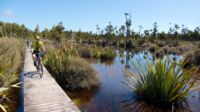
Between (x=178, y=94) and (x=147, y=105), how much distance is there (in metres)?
1.15

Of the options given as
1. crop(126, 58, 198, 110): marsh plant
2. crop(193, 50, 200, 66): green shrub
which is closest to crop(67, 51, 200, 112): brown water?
crop(126, 58, 198, 110): marsh plant

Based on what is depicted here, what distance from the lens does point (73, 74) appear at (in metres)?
8.94

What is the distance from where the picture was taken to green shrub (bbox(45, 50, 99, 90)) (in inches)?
344

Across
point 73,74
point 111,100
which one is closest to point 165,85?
point 111,100

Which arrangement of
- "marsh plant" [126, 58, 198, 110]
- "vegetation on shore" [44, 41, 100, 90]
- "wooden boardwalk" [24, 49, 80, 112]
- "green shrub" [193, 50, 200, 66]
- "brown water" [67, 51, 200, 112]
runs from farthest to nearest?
1. "green shrub" [193, 50, 200, 66]
2. "vegetation on shore" [44, 41, 100, 90]
3. "brown water" [67, 51, 200, 112]
4. "marsh plant" [126, 58, 198, 110]
5. "wooden boardwalk" [24, 49, 80, 112]

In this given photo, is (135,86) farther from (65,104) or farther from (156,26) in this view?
(156,26)

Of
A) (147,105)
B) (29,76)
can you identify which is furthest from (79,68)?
(147,105)

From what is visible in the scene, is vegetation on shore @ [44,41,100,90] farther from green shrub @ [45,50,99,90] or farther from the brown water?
the brown water

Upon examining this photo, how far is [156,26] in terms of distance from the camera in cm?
5306

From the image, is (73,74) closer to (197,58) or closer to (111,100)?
(111,100)

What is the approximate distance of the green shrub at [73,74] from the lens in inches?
344

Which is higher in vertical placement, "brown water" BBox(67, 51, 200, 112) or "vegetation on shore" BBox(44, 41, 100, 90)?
"vegetation on shore" BBox(44, 41, 100, 90)

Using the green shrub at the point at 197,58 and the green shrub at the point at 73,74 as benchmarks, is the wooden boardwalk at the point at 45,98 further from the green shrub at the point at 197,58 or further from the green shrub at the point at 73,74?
the green shrub at the point at 197,58

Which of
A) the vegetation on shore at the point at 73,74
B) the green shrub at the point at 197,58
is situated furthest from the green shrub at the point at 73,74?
the green shrub at the point at 197,58
